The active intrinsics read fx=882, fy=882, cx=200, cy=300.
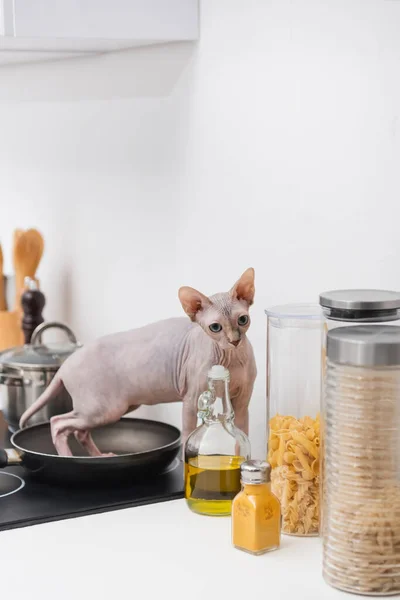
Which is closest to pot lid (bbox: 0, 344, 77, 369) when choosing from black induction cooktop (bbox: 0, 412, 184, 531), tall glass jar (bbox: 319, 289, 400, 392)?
black induction cooktop (bbox: 0, 412, 184, 531)

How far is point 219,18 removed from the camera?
4.74 ft

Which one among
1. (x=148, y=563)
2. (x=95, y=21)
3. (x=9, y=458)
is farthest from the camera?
(x=95, y=21)

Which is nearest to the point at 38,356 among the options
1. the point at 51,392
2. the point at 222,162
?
the point at 51,392

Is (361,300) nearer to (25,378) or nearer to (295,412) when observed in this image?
(295,412)

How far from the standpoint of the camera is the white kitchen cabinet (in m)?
1.36

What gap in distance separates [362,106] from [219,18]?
0.38 meters

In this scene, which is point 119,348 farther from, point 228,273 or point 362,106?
point 362,106

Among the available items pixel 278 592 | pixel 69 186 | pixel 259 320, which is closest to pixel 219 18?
pixel 259 320

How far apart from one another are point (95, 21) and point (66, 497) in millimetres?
747

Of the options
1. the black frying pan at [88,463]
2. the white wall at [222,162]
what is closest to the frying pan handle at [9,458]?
the black frying pan at [88,463]

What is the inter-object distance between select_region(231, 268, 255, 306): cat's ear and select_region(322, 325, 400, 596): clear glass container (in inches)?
10.7

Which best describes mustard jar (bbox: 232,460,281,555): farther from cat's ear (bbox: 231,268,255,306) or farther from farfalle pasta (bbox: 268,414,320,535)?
cat's ear (bbox: 231,268,255,306)

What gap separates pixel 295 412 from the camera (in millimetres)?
1150

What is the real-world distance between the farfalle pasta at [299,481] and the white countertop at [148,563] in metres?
0.02
